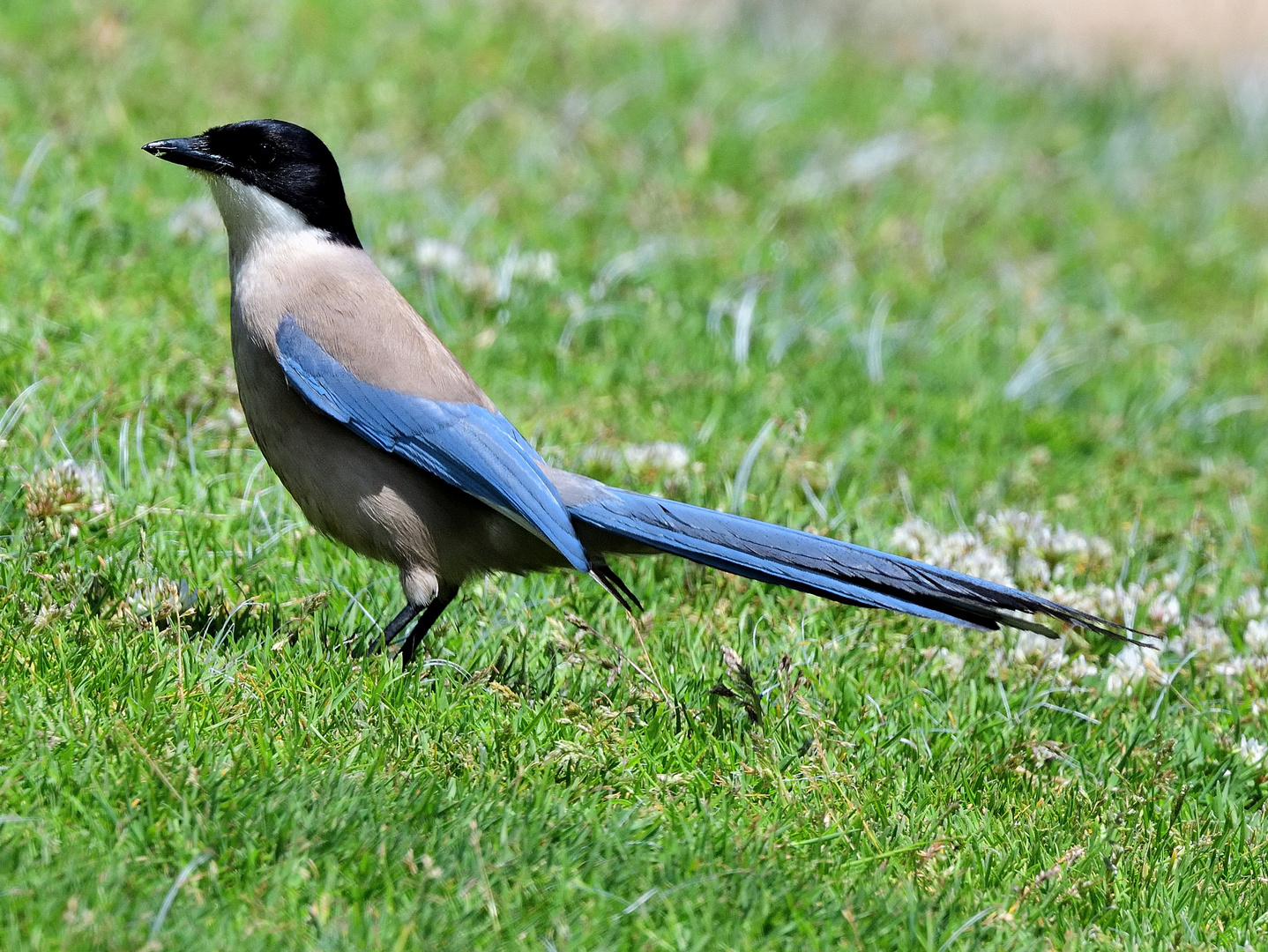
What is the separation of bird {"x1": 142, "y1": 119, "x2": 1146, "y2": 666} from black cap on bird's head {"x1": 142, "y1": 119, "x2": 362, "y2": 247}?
13 centimetres

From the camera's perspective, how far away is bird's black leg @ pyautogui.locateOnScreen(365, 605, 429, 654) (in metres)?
4.33

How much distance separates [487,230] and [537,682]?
13.3 ft

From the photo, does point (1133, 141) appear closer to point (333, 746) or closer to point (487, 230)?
point (487, 230)

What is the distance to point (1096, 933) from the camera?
356cm

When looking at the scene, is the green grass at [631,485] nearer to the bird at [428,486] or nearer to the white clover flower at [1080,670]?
the white clover flower at [1080,670]

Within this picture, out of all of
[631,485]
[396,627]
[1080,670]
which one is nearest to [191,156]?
[396,627]

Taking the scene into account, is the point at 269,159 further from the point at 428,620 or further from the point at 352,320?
the point at 428,620

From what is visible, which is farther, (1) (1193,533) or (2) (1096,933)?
(1) (1193,533)

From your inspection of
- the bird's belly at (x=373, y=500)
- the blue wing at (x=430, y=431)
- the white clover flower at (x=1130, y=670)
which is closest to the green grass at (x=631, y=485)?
the white clover flower at (x=1130, y=670)

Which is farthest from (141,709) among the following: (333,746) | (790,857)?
(790,857)

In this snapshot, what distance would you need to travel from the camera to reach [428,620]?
14.7 feet

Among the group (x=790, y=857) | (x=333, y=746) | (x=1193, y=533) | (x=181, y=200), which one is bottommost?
(x=1193, y=533)

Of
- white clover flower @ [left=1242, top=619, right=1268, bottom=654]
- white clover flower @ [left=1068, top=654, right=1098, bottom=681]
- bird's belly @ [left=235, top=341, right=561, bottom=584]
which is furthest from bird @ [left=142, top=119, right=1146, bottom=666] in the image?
white clover flower @ [left=1242, top=619, right=1268, bottom=654]

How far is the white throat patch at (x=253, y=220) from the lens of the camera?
4.73 meters
